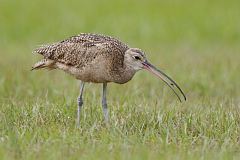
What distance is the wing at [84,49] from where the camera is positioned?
9.05 m

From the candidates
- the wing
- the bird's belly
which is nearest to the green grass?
the bird's belly

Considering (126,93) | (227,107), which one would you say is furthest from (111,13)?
(227,107)

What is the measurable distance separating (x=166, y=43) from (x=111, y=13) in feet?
8.01

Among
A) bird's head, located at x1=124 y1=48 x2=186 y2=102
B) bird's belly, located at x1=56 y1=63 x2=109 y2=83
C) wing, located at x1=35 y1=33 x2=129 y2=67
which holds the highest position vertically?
wing, located at x1=35 y1=33 x2=129 y2=67

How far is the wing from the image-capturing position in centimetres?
905

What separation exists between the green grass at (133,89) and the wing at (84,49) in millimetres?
585

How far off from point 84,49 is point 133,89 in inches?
109

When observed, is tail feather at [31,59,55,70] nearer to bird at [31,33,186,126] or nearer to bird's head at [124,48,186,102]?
bird at [31,33,186,126]

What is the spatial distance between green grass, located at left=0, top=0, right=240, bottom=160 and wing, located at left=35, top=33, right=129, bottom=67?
0.59 meters

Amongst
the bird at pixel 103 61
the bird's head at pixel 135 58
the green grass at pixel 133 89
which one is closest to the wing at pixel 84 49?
the bird at pixel 103 61

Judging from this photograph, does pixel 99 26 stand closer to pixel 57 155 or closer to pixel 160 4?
pixel 160 4

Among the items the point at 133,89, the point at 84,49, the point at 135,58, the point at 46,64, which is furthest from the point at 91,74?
the point at 133,89

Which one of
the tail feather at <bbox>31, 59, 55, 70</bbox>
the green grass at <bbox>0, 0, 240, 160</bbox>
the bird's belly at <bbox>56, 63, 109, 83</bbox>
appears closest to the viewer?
the green grass at <bbox>0, 0, 240, 160</bbox>

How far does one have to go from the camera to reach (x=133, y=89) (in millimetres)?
11844
